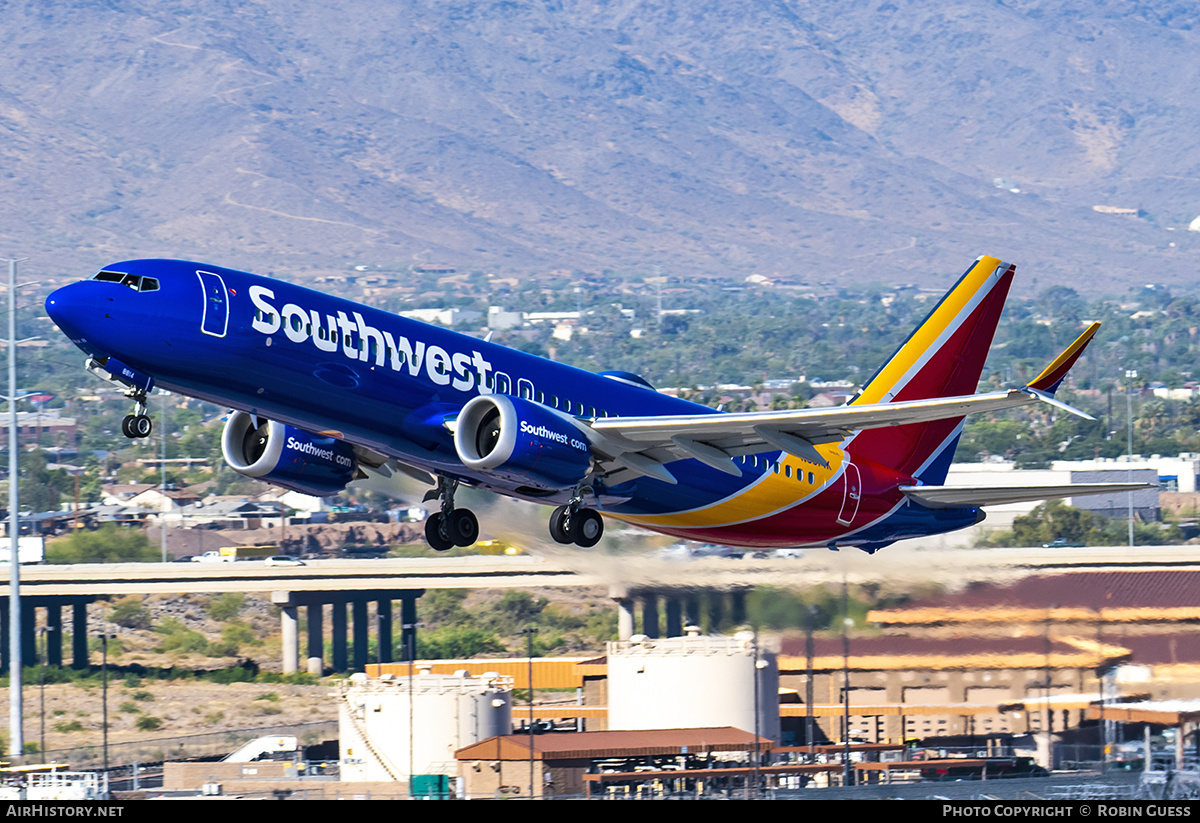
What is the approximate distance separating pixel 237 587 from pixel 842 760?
117 feet

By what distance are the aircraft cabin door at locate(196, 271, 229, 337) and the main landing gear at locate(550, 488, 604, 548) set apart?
28.0 ft

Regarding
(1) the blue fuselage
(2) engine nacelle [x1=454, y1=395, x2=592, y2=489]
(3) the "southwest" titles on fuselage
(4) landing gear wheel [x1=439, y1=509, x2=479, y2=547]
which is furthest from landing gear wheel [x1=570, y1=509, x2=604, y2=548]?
(3) the "southwest" titles on fuselage

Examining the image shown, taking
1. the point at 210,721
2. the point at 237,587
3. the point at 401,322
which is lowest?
the point at 210,721

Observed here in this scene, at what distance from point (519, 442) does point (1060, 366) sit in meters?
10.4

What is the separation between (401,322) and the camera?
37.5 m

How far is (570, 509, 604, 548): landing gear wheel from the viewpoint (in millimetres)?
A: 39781

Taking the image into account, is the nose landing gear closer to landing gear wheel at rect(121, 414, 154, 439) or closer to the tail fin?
landing gear wheel at rect(121, 414, 154, 439)

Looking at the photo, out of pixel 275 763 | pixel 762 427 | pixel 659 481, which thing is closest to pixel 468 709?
pixel 275 763

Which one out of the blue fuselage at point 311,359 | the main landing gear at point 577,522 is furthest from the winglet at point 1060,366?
the main landing gear at point 577,522

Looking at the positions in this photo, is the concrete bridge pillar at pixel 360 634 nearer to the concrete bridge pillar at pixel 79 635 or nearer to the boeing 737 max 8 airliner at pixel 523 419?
the concrete bridge pillar at pixel 79 635

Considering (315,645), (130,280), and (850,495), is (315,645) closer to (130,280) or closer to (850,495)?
(850,495)

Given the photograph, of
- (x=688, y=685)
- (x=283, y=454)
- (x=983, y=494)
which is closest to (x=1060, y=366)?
(x=983, y=494)

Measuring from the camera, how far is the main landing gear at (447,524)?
1633 inches

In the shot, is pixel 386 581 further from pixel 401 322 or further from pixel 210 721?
pixel 401 322
